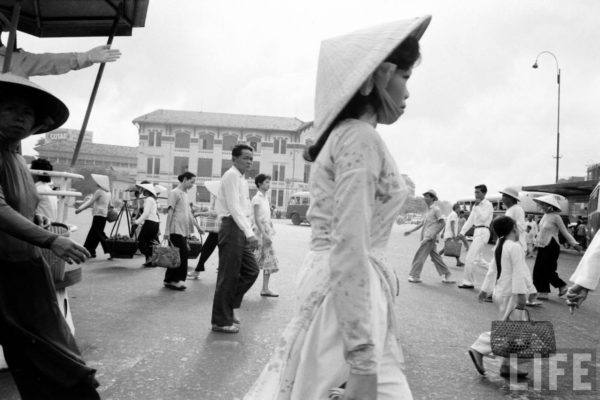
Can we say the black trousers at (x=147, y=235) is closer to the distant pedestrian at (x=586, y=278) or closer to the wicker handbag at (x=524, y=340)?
the wicker handbag at (x=524, y=340)

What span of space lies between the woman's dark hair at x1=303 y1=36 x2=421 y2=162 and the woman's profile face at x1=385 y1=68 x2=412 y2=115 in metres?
0.02

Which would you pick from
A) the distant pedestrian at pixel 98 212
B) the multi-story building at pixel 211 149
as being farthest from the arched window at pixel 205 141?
the distant pedestrian at pixel 98 212

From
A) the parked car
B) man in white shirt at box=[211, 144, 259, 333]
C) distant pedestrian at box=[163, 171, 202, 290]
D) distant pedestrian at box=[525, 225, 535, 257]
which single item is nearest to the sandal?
man in white shirt at box=[211, 144, 259, 333]

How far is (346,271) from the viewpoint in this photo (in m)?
1.38

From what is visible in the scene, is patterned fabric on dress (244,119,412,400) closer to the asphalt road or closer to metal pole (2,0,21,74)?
the asphalt road

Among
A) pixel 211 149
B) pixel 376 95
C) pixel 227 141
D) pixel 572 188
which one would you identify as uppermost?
pixel 227 141

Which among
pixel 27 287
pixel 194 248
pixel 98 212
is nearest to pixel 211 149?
pixel 98 212

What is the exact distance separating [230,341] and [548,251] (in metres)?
6.64

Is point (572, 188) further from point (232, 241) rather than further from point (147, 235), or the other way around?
point (232, 241)

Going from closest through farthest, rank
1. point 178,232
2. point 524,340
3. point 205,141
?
point 524,340, point 178,232, point 205,141

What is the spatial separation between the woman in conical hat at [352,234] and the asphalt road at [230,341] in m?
2.25

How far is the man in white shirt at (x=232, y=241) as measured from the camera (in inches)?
203

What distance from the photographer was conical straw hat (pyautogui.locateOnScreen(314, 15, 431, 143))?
4.87 feet

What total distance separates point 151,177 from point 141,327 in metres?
56.5
